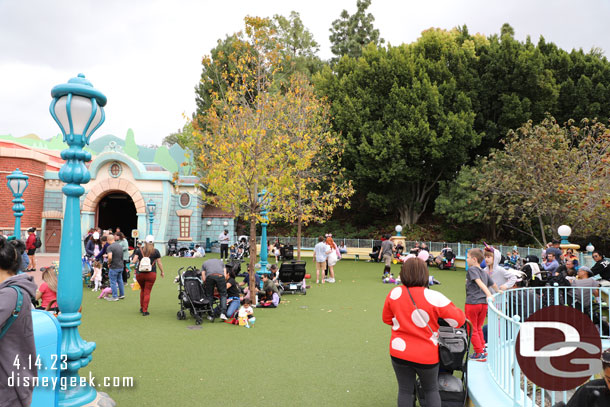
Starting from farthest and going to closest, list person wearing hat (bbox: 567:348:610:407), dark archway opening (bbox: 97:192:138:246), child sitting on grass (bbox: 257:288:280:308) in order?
dark archway opening (bbox: 97:192:138:246) → child sitting on grass (bbox: 257:288:280:308) → person wearing hat (bbox: 567:348:610:407)

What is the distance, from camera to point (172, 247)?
84.5 ft

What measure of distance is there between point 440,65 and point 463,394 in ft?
85.0

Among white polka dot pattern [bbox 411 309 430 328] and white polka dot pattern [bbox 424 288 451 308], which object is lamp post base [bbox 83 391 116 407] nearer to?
white polka dot pattern [bbox 411 309 430 328]

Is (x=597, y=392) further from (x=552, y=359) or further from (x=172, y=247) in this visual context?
(x=172, y=247)

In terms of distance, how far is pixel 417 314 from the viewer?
3646 millimetres

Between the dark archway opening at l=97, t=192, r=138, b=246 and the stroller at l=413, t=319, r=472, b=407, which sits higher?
the dark archway opening at l=97, t=192, r=138, b=246

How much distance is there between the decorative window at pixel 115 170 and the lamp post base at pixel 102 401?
22.6 meters

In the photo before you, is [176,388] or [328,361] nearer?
[176,388]

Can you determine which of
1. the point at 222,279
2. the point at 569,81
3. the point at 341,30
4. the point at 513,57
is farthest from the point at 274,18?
the point at 222,279

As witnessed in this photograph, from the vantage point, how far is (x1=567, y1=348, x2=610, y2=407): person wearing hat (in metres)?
2.54

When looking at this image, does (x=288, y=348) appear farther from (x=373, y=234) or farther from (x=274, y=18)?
(x=274, y=18)

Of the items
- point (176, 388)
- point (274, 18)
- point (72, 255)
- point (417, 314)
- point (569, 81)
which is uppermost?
point (274, 18)

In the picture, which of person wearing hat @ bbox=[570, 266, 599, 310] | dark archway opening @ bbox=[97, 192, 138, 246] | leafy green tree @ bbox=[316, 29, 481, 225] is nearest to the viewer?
person wearing hat @ bbox=[570, 266, 599, 310]

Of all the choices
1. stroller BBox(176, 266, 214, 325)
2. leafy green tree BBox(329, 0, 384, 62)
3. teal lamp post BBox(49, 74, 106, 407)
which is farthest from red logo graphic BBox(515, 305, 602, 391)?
leafy green tree BBox(329, 0, 384, 62)
